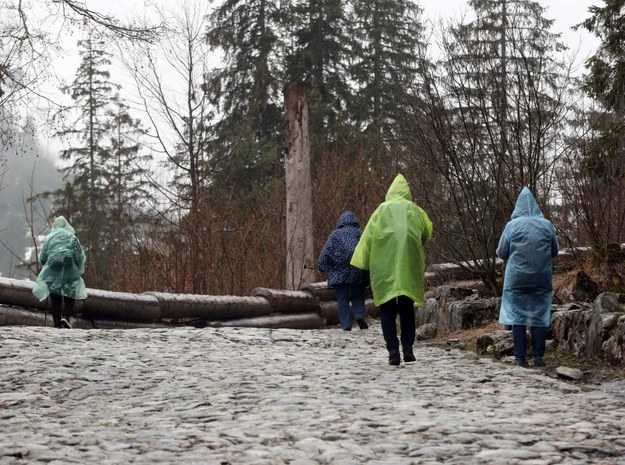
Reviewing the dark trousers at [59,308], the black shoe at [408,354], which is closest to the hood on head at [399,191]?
the black shoe at [408,354]

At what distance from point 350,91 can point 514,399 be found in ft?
95.3

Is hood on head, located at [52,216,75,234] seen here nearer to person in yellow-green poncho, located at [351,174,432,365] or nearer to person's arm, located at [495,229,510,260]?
person in yellow-green poncho, located at [351,174,432,365]

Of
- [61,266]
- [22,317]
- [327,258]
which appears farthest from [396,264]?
[22,317]

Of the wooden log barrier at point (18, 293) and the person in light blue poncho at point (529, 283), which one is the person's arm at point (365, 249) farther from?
the wooden log barrier at point (18, 293)

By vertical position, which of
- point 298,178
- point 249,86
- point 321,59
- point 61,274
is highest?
point 321,59

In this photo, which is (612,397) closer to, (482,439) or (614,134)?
(482,439)

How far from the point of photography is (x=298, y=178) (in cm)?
1973

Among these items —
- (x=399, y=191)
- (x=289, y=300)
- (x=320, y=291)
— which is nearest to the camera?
(x=399, y=191)

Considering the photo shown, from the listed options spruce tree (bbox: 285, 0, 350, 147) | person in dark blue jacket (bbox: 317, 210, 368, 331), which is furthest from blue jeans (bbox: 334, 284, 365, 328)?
spruce tree (bbox: 285, 0, 350, 147)

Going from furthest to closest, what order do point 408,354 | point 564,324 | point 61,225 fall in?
point 61,225 → point 564,324 → point 408,354

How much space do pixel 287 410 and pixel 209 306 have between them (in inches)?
391

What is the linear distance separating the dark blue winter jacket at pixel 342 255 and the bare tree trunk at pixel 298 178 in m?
4.05

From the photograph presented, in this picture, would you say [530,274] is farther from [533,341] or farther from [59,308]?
[59,308]

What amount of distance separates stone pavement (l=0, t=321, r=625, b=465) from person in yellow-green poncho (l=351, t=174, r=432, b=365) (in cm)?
50
